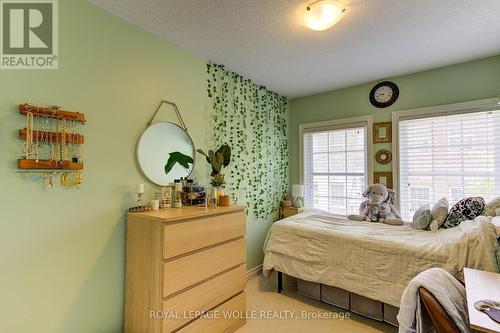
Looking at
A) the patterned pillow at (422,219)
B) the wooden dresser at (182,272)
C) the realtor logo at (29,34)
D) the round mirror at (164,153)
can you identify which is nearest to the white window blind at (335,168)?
the patterned pillow at (422,219)

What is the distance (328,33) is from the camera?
2174 millimetres

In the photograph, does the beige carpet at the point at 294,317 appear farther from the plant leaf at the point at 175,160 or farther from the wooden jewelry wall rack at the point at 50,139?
the wooden jewelry wall rack at the point at 50,139

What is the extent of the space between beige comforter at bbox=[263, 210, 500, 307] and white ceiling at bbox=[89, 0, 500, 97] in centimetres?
164

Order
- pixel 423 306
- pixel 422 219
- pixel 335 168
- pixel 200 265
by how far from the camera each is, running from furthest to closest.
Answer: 1. pixel 335 168
2. pixel 422 219
3. pixel 200 265
4. pixel 423 306

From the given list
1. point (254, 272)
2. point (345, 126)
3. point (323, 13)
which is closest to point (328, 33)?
point (323, 13)

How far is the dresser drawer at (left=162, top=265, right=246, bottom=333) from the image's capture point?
1669 mm

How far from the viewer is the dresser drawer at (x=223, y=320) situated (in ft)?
6.06

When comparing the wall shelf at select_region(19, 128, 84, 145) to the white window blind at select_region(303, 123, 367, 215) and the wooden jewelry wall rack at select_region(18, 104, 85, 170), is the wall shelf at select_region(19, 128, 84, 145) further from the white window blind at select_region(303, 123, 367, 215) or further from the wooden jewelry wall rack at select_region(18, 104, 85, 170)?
the white window blind at select_region(303, 123, 367, 215)

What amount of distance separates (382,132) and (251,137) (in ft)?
5.83

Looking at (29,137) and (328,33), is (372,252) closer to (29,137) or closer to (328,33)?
(328,33)

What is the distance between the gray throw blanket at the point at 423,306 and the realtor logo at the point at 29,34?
2.57 metres

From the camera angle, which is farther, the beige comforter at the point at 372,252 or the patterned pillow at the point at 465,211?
the patterned pillow at the point at 465,211

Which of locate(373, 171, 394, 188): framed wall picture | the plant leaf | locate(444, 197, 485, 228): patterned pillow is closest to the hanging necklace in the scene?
the plant leaf

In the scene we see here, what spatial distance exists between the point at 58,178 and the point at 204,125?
4.62ft
